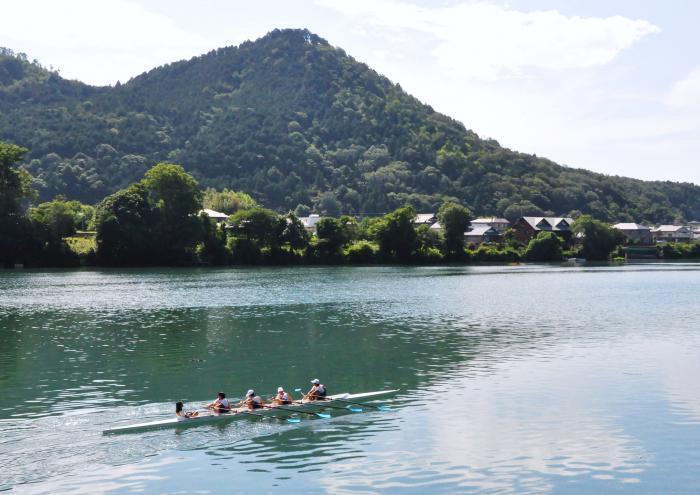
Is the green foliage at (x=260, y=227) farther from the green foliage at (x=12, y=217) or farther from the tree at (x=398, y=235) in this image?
the green foliage at (x=12, y=217)

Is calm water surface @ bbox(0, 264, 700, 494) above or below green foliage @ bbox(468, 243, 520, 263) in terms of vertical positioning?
below

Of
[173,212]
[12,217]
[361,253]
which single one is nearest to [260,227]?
[173,212]

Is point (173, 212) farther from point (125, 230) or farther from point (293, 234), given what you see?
point (293, 234)

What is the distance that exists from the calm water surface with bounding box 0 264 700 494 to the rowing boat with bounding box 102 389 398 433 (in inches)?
22.2

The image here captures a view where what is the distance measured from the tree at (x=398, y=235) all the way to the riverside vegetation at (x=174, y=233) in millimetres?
243

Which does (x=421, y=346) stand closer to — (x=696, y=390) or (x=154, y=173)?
(x=696, y=390)

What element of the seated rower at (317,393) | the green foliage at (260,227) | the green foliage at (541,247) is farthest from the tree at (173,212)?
the seated rower at (317,393)

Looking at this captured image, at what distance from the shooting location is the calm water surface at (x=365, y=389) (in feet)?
88.2

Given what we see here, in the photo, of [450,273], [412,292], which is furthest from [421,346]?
[450,273]

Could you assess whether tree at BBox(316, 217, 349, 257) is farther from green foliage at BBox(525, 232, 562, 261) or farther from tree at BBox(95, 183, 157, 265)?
green foliage at BBox(525, 232, 562, 261)

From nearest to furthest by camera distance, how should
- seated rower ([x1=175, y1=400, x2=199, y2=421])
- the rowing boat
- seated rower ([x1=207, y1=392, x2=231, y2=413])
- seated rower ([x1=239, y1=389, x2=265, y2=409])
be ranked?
the rowing boat
seated rower ([x1=175, y1=400, x2=199, y2=421])
seated rower ([x1=207, y1=392, x2=231, y2=413])
seated rower ([x1=239, y1=389, x2=265, y2=409])

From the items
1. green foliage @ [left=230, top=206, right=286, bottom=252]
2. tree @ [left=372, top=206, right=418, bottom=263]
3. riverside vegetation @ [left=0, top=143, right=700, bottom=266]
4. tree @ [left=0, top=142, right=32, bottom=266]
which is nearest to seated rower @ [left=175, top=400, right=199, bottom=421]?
riverside vegetation @ [left=0, top=143, right=700, bottom=266]

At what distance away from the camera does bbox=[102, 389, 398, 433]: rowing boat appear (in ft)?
103

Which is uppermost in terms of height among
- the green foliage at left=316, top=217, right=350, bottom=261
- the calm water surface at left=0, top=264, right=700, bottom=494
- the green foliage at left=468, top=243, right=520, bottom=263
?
the green foliage at left=316, top=217, right=350, bottom=261
